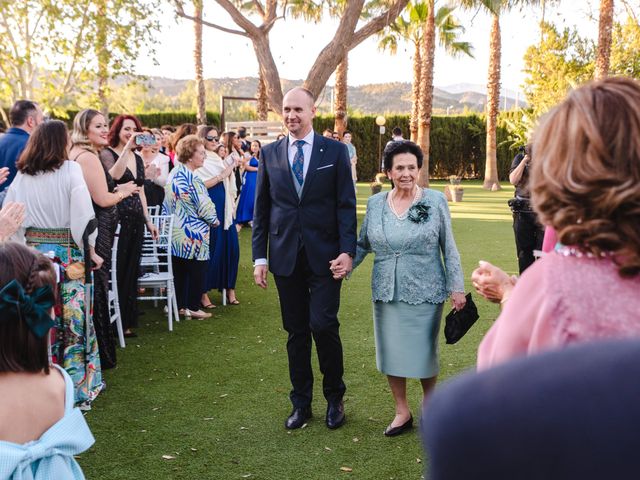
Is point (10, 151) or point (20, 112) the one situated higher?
point (20, 112)

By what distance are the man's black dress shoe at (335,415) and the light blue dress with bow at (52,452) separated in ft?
7.56

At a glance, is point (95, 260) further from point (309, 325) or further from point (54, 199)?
point (309, 325)

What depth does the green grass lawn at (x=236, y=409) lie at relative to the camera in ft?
13.8

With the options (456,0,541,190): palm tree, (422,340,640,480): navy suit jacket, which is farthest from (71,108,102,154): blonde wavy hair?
(456,0,541,190): palm tree

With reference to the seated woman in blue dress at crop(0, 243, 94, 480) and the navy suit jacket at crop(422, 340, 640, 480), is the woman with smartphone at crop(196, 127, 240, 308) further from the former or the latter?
the navy suit jacket at crop(422, 340, 640, 480)

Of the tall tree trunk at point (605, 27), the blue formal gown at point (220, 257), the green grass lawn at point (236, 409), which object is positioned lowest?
the green grass lawn at point (236, 409)

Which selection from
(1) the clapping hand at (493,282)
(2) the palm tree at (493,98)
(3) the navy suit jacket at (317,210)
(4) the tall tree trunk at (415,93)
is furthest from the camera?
(2) the palm tree at (493,98)

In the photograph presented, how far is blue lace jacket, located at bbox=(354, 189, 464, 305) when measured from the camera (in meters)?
4.53

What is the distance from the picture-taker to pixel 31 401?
255cm

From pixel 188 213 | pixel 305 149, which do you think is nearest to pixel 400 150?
pixel 305 149

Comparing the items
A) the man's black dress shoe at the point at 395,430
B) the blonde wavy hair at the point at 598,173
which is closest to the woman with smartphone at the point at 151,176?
the man's black dress shoe at the point at 395,430

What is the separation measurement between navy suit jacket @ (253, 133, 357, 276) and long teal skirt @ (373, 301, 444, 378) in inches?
21.0

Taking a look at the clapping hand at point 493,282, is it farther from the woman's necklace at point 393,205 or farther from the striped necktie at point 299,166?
the striped necktie at point 299,166

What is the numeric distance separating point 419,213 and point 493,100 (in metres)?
28.0
